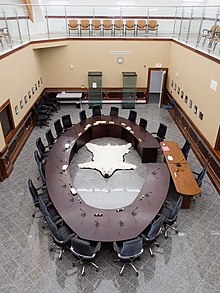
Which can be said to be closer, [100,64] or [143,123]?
[143,123]

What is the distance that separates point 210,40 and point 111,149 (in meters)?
5.07

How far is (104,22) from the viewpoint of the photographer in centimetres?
1228

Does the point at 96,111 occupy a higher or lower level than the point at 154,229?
higher

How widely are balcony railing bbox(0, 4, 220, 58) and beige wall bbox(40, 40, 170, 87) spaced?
51 cm

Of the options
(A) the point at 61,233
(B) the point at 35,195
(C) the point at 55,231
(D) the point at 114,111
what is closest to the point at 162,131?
(D) the point at 114,111

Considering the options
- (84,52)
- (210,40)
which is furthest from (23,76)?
(210,40)

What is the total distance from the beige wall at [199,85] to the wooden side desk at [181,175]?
3.97 ft

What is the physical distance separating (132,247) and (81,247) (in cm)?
100

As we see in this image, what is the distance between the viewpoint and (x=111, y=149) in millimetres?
9477

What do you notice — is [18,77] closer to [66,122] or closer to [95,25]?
[66,122]

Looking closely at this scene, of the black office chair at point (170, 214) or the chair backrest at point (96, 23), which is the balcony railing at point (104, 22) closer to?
the chair backrest at point (96, 23)

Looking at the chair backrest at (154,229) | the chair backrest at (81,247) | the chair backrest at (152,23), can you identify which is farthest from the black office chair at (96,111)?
the chair backrest at (81,247)

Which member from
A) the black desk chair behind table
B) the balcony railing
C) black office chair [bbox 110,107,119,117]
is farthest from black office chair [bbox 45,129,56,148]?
the black desk chair behind table

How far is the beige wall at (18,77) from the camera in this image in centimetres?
780
